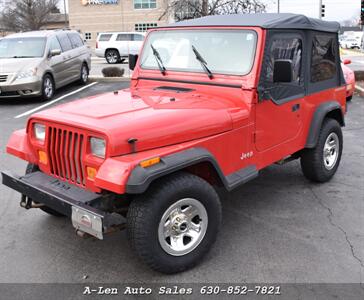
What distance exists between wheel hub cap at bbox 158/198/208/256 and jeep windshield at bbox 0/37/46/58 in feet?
29.2

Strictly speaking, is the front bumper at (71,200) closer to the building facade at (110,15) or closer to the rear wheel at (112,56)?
the rear wheel at (112,56)

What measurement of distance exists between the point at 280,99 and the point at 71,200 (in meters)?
2.24

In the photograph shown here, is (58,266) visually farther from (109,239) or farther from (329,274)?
(329,274)

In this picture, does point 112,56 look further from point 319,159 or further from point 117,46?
point 319,159

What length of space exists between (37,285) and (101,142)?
1.19 m

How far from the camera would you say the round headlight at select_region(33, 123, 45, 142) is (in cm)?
363

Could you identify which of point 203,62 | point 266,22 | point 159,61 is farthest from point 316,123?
point 159,61

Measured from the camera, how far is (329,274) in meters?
3.34

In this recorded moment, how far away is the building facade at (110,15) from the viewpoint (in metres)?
52.3

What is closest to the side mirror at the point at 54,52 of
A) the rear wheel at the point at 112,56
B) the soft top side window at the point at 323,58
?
the soft top side window at the point at 323,58

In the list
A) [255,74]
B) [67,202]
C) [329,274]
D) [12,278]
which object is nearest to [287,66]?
[255,74]

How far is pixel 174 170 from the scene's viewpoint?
10.1 feet

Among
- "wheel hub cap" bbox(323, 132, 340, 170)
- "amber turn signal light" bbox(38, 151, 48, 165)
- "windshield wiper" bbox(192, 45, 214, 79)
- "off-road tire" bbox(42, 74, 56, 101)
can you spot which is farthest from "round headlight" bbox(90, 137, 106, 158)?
"off-road tire" bbox(42, 74, 56, 101)

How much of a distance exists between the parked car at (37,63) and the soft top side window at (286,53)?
25.4 ft
